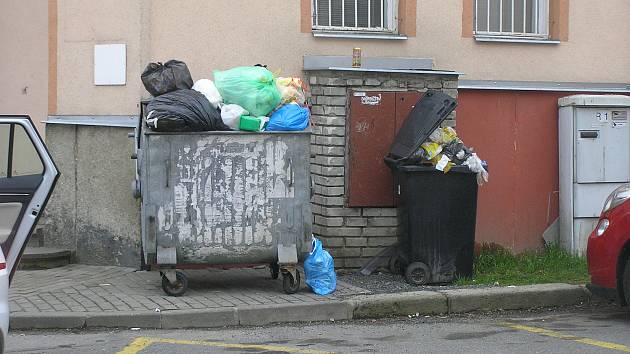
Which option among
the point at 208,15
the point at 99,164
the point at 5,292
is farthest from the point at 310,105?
the point at 5,292

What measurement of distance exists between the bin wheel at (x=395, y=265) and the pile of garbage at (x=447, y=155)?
1090 mm

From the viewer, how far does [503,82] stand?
11.3 metres

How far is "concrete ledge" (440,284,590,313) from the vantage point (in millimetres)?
8828

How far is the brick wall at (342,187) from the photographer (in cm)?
1010

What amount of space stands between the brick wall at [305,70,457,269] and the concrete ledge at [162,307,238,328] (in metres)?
2.13

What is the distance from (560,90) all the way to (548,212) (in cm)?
140

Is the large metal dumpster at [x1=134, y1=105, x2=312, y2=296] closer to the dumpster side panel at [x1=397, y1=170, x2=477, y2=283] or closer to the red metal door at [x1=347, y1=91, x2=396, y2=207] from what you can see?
the dumpster side panel at [x1=397, y1=170, x2=477, y2=283]

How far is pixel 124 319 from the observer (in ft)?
26.4

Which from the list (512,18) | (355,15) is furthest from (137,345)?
(512,18)

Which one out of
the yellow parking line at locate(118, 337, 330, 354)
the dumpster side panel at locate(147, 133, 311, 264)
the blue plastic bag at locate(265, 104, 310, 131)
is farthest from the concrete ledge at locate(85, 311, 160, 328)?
the blue plastic bag at locate(265, 104, 310, 131)

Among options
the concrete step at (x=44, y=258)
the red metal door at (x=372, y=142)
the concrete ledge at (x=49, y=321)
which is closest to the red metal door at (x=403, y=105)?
the red metal door at (x=372, y=142)

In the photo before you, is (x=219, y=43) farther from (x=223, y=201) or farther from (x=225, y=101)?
(x=223, y=201)

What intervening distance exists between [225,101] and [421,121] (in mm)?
1952

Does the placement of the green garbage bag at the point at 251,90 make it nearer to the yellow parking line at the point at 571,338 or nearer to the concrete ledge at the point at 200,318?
the concrete ledge at the point at 200,318
